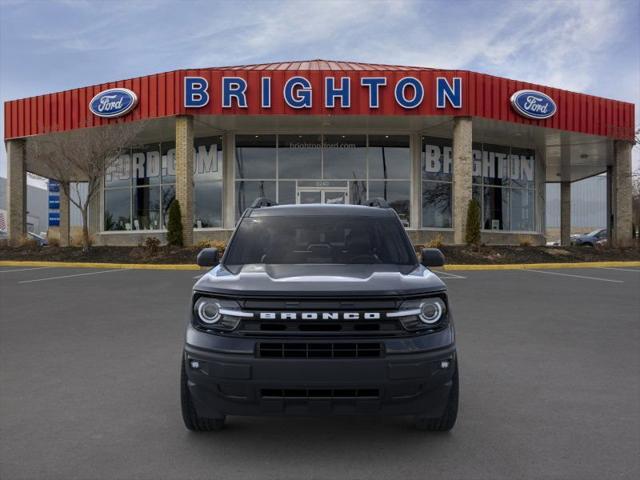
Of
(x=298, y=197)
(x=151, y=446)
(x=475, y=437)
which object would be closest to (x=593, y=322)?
(x=475, y=437)

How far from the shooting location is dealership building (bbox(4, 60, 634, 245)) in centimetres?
2114

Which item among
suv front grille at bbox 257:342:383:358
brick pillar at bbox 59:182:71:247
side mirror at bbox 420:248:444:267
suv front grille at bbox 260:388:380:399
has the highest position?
brick pillar at bbox 59:182:71:247

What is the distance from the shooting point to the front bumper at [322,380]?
3116 millimetres

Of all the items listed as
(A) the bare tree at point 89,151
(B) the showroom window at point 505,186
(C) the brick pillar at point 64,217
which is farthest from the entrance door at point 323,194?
(C) the brick pillar at point 64,217

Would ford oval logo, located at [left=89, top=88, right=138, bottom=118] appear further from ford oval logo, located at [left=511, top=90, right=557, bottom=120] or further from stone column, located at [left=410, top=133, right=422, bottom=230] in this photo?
ford oval logo, located at [left=511, top=90, right=557, bottom=120]

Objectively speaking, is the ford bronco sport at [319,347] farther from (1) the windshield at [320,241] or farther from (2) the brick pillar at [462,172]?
(2) the brick pillar at [462,172]

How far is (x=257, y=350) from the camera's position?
3186mm

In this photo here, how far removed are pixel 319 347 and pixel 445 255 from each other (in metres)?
16.4

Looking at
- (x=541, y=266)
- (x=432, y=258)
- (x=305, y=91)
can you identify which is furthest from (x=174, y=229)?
(x=432, y=258)

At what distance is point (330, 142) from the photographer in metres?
24.9

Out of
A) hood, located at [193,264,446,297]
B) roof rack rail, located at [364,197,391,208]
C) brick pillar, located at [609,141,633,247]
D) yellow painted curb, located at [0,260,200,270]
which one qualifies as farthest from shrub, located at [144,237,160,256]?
brick pillar, located at [609,141,633,247]

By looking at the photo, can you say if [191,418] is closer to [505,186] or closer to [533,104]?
[533,104]

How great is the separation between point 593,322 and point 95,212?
89.5ft

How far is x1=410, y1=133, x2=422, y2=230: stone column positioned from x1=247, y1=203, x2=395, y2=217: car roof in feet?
67.1
